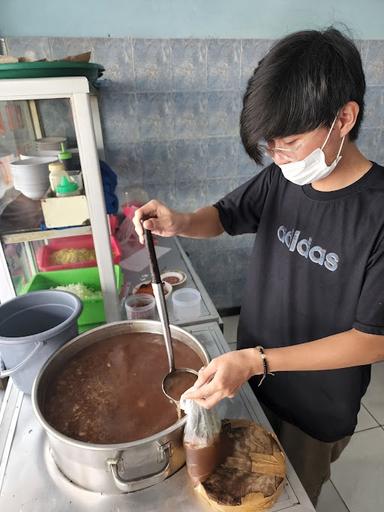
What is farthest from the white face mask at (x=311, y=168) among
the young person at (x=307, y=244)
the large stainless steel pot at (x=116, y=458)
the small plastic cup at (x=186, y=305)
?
the small plastic cup at (x=186, y=305)

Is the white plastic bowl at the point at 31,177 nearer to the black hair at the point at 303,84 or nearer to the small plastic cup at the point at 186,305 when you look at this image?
the small plastic cup at the point at 186,305

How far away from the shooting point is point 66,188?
3.74ft

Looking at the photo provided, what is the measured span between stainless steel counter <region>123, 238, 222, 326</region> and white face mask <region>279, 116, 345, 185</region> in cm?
68

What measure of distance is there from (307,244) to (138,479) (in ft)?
2.16

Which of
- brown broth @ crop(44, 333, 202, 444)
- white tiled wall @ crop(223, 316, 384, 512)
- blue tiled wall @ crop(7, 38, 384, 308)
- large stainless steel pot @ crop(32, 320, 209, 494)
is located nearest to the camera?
large stainless steel pot @ crop(32, 320, 209, 494)

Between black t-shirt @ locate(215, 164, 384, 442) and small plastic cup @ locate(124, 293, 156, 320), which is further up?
black t-shirt @ locate(215, 164, 384, 442)

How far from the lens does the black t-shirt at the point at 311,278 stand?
0.79m

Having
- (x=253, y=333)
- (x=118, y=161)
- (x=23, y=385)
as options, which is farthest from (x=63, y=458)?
(x=118, y=161)

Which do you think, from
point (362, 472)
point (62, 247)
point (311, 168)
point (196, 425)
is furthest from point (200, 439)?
point (362, 472)

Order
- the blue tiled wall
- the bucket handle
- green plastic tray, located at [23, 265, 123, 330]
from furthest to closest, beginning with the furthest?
1. the blue tiled wall
2. green plastic tray, located at [23, 265, 123, 330]
3. the bucket handle

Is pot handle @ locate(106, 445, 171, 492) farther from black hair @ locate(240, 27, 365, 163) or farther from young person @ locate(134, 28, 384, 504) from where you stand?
black hair @ locate(240, 27, 365, 163)

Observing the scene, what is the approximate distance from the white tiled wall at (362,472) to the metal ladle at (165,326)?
44.4 inches

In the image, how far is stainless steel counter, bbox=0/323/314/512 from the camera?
71 cm

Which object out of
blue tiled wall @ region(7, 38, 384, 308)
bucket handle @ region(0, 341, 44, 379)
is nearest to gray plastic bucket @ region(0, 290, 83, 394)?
bucket handle @ region(0, 341, 44, 379)
